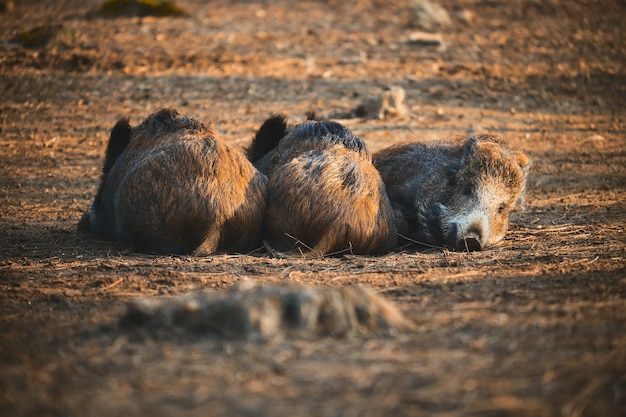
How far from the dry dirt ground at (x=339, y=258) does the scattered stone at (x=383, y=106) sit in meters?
0.20

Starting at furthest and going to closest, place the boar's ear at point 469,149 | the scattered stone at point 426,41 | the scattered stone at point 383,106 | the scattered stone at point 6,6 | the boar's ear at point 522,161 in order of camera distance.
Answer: the scattered stone at point 6,6
the scattered stone at point 426,41
the scattered stone at point 383,106
the boar's ear at point 522,161
the boar's ear at point 469,149

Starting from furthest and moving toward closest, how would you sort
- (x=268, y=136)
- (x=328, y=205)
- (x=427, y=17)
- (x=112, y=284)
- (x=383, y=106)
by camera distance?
(x=427, y=17), (x=383, y=106), (x=268, y=136), (x=328, y=205), (x=112, y=284)

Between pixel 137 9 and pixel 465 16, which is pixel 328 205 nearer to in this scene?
pixel 137 9

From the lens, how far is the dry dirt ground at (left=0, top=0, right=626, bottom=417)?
344 cm

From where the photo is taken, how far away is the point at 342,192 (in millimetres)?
6277

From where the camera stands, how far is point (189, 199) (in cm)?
604

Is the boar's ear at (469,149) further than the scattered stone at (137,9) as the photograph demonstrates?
No

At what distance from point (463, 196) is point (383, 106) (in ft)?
14.5

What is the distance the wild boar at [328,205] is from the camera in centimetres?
623

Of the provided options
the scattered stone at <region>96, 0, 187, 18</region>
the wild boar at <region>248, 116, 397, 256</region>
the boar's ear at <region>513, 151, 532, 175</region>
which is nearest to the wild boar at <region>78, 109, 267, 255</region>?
the wild boar at <region>248, 116, 397, 256</region>

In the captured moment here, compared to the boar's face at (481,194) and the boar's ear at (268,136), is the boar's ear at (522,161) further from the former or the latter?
→ the boar's ear at (268,136)

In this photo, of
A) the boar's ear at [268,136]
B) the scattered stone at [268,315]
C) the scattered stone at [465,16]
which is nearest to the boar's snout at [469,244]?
the boar's ear at [268,136]

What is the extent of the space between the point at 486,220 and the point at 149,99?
6449 mm

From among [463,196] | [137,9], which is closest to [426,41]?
[137,9]
